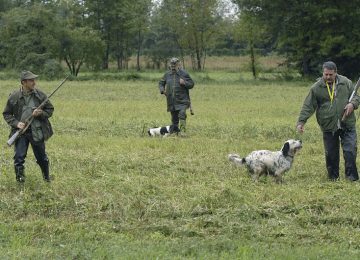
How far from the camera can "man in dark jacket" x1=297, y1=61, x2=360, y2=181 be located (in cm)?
1157

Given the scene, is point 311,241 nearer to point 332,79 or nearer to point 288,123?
point 332,79

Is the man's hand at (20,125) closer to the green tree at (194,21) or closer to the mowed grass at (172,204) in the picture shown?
the mowed grass at (172,204)

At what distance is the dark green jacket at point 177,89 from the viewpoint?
1752 centimetres

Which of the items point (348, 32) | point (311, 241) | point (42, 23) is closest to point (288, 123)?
point (311, 241)

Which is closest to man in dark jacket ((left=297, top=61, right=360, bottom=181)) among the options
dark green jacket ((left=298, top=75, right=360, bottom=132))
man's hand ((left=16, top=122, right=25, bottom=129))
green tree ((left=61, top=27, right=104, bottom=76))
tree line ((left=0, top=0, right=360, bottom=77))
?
dark green jacket ((left=298, top=75, right=360, bottom=132))

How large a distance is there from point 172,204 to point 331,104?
3.78m

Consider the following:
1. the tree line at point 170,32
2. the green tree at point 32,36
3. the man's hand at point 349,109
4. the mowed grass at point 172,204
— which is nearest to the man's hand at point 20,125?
the mowed grass at point 172,204

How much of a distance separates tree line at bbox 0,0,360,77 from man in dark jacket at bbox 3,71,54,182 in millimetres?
33487

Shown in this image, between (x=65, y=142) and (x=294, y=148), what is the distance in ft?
21.9

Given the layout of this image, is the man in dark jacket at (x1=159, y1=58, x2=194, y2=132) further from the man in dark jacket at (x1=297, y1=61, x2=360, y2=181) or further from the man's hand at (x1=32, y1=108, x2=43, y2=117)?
the man's hand at (x1=32, y1=108, x2=43, y2=117)

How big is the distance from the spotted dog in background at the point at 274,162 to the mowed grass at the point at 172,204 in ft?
0.80

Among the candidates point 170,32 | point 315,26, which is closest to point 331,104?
point 315,26

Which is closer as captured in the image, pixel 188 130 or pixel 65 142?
pixel 65 142

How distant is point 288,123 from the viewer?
20156mm
